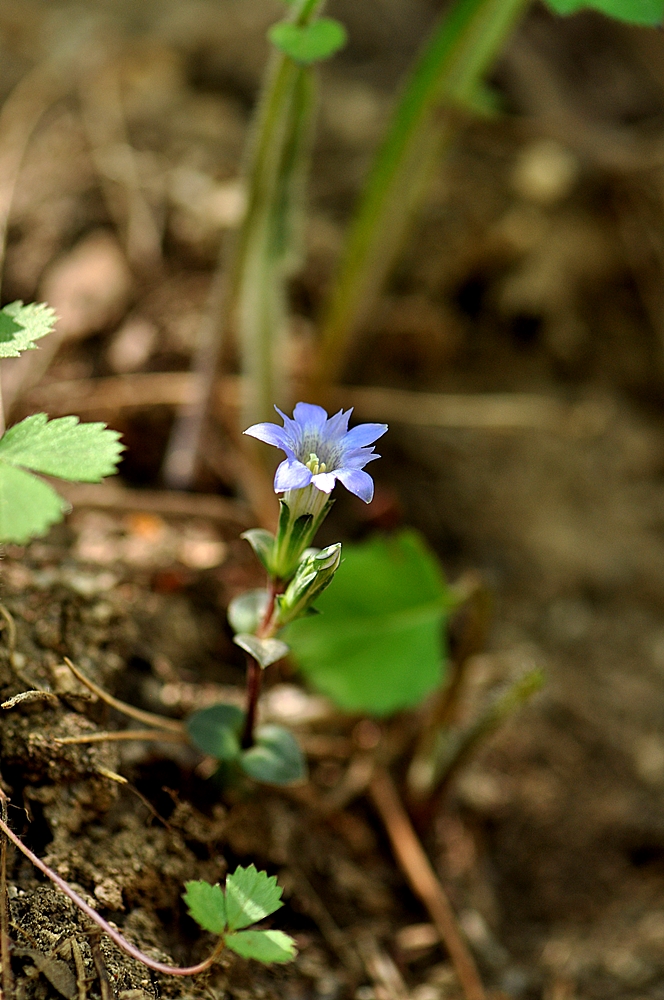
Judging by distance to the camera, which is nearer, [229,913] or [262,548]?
[229,913]

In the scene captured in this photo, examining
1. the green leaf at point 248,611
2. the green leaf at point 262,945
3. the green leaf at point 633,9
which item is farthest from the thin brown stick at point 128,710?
the green leaf at point 633,9

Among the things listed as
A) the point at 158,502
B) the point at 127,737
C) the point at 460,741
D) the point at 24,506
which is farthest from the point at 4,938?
the point at 158,502

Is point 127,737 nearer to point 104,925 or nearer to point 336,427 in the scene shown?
point 104,925

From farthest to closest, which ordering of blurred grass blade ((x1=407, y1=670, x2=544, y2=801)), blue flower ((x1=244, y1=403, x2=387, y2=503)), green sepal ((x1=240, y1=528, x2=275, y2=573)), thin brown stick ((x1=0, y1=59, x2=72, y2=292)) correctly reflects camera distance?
thin brown stick ((x1=0, y1=59, x2=72, y2=292)) → blurred grass blade ((x1=407, y1=670, x2=544, y2=801)) → green sepal ((x1=240, y1=528, x2=275, y2=573)) → blue flower ((x1=244, y1=403, x2=387, y2=503))

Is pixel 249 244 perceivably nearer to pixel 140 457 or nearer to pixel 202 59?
pixel 140 457

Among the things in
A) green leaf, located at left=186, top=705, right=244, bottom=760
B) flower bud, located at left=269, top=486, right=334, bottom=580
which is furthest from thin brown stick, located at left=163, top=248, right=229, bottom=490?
flower bud, located at left=269, top=486, right=334, bottom=580

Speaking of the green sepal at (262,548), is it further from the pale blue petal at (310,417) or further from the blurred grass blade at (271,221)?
the blurred grass blade at (271,221)

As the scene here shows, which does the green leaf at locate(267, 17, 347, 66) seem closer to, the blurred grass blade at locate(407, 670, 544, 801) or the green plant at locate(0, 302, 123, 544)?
the green plant at locate(0, 302, 123, 544)

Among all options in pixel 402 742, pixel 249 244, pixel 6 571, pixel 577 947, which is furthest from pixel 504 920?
pixel 249 244
